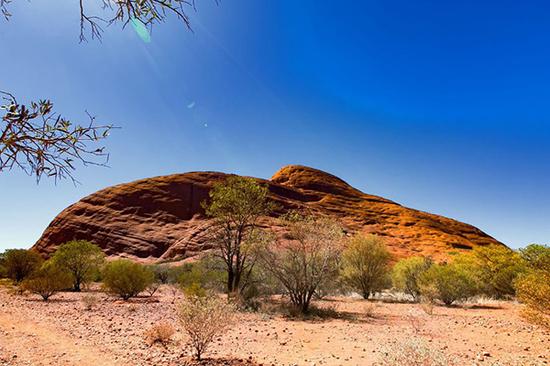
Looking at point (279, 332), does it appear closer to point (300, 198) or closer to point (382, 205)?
point (300, 198)

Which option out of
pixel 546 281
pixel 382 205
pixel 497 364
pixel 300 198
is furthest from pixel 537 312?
pixel 382 205

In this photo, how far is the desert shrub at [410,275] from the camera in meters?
23.4

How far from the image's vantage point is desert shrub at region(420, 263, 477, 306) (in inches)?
755

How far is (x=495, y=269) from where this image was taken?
20516mm

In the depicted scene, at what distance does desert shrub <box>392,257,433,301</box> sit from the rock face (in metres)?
23.7

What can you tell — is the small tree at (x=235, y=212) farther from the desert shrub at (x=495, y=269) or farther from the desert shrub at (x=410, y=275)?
the desert shrub at (x=495, y=269)

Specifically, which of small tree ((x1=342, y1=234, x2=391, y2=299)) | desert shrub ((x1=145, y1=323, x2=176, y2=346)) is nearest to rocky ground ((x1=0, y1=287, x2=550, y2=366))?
desert shrub ((x1=145, y1=323, x2=176, y2=346))

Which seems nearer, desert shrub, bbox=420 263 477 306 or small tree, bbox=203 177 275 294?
small tree, bbox=203 177 275 294

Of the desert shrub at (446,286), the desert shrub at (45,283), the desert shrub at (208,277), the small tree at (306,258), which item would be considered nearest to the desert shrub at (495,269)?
the desert shrub at (446,286)

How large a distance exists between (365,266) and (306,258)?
35.8 ft

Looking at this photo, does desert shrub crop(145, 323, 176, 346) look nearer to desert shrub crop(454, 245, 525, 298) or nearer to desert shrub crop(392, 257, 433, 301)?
desert shrub crop(392, 257, 433, 301)

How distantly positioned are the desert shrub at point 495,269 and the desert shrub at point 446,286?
1.57 m

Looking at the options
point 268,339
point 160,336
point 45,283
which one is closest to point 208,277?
point 45,283

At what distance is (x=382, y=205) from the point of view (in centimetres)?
7994
